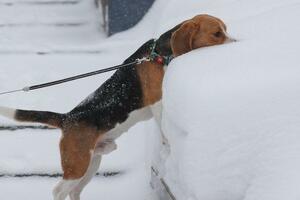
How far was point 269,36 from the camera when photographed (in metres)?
2.88

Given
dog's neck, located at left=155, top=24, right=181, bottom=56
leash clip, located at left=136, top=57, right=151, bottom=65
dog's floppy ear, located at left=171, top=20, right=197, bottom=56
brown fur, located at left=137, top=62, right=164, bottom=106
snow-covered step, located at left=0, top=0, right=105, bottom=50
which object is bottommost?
snow-covered step, located at left=0, top=0, right=105, bottom=50

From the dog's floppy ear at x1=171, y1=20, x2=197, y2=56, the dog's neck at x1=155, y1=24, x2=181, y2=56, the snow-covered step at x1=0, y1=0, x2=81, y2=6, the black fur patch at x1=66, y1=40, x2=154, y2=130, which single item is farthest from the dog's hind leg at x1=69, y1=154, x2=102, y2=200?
the snow-covered step at x1=0, y1=0, x2=81, y2=6

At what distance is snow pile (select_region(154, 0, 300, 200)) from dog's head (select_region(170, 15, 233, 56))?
18.1 inches

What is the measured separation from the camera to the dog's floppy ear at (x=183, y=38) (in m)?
3.29

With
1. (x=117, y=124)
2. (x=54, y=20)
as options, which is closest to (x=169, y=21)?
(x=117, y=124)

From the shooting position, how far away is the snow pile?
2279 millimetres

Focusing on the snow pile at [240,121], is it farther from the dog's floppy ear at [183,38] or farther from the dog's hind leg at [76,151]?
the dog's hind leg at [76,151]

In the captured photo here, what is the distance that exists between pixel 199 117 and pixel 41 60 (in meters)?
5.12

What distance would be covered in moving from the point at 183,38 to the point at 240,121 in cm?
105

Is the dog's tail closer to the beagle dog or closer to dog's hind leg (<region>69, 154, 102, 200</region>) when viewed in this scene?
the beagle dog

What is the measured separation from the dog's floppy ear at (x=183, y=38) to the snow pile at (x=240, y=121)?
47 cm

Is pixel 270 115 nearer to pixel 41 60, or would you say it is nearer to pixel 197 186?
pixel 197 186

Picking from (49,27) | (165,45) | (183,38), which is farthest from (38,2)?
(183,38)

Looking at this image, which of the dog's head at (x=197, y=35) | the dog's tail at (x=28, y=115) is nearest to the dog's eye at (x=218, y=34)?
the dog's head at (x=197, y=35)
